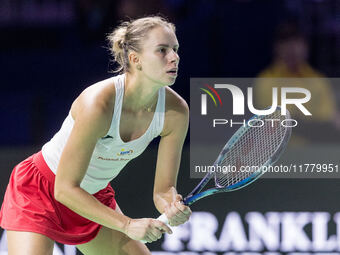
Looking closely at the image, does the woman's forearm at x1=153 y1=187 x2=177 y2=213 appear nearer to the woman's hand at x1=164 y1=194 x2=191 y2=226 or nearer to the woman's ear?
the woman's hand at x1=164 y1=194 x2=191 y2=226

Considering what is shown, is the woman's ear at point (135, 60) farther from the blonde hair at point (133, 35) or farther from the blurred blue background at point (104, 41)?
the blurred blue background at point (104, 41)

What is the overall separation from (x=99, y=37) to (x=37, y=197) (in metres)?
2.29

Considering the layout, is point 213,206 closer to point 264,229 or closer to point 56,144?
point 264,229

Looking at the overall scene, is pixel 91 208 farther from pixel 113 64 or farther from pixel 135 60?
pixel 113 64

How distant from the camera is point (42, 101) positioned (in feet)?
15.4

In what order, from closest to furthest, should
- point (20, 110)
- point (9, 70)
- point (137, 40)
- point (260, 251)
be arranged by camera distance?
point (137, 40) < point (260, 251) < point (20, 110) < point (9, 70)

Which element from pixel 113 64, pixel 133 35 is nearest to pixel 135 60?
pixel 133 35

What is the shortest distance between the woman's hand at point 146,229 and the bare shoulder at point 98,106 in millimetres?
379

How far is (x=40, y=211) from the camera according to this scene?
3115 millimetres

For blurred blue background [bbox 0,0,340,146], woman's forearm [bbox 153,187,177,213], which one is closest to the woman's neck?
woman's forearm [bbox 153,187,177,213]

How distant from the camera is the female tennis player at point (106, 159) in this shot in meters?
2.89

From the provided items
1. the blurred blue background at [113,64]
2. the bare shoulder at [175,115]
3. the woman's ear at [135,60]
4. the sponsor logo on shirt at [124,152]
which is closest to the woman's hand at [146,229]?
the sponsor logo on shirt at [124,152]

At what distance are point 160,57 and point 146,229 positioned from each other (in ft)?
2.20

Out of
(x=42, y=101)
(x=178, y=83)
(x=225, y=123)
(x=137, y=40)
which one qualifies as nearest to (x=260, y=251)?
(x=225, y=123)
